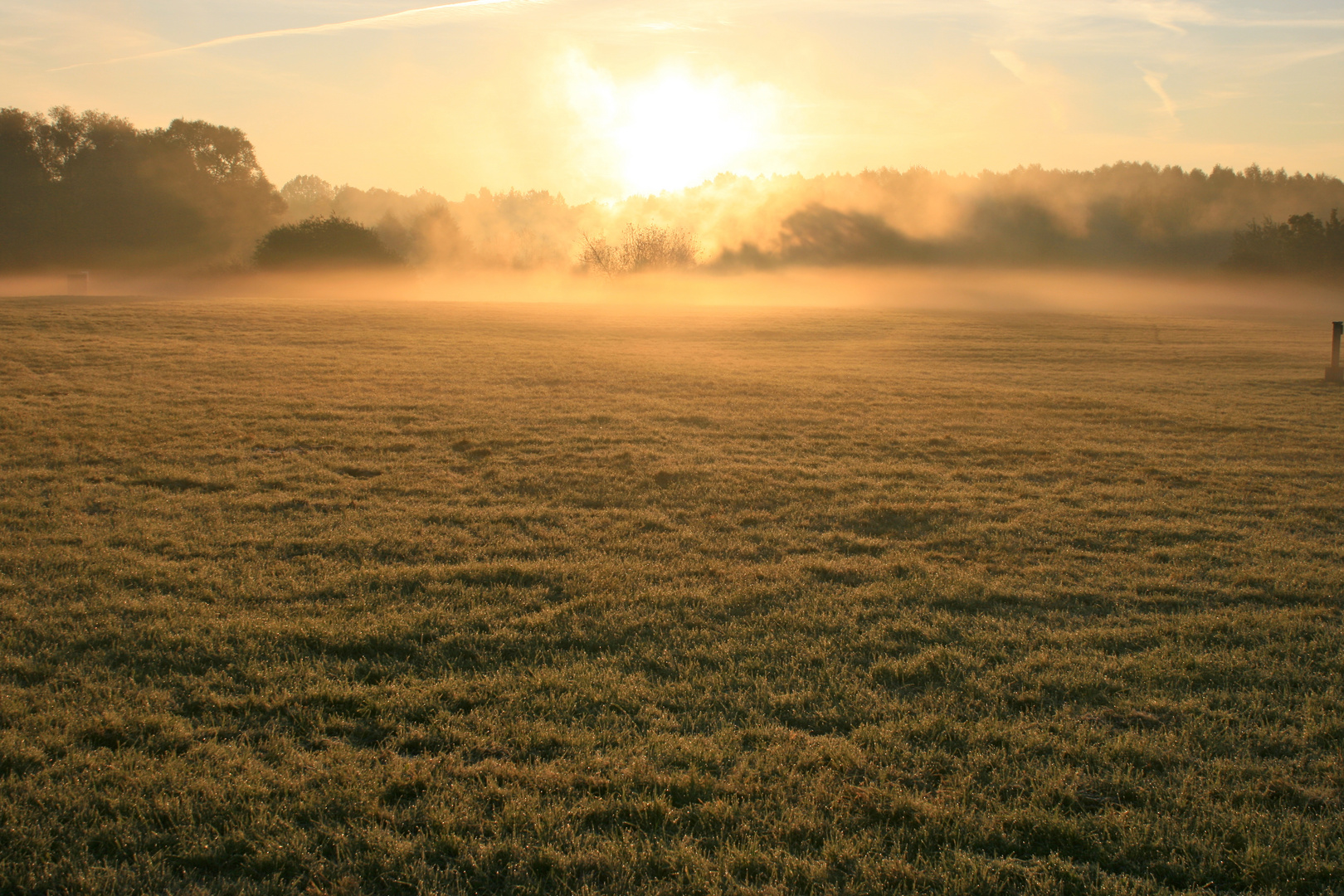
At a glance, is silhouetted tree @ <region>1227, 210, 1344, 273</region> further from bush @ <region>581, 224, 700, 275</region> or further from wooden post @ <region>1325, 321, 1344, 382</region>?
wooden post @ <region>1325, 321, 1344, 382</region>

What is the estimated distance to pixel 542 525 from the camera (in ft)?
25.2

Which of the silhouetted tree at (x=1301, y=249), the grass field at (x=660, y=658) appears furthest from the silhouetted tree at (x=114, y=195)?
the silhouetted tree at (x=1301, y=249)

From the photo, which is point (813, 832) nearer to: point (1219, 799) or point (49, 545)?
point (1219, 799)

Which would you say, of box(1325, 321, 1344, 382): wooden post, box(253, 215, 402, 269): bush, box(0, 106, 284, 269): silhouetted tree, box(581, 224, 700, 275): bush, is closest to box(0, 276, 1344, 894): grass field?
box(1325, 321, 1344, 382): wooden post

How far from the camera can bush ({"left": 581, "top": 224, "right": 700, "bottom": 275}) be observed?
202 ft

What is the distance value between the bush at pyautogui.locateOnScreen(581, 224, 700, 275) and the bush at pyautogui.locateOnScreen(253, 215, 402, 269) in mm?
15649

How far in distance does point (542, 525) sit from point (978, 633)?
410 cm

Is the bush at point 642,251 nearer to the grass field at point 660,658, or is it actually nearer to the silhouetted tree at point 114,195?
the silhouetted tree at point 114,195

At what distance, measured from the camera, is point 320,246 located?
5403 cm

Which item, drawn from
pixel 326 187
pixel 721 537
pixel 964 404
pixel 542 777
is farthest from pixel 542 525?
pixel 326 187

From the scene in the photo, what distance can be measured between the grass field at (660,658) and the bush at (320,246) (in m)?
45.9

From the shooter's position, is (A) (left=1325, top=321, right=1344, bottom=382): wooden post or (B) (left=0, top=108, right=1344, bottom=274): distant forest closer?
(A) (left=1325, top=321, right=1344, bottom=382): wooden post

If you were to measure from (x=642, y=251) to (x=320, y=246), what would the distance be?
2311 cm

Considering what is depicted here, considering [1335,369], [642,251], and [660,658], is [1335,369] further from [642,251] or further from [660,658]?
[642,251]
